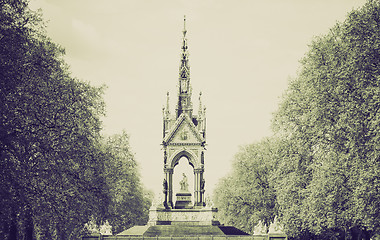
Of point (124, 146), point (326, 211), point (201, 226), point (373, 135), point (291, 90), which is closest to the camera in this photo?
point (373, 135)

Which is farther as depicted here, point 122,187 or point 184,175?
point 122,187

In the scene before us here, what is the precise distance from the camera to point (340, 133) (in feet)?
112

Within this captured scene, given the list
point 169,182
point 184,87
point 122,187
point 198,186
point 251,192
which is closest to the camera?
point 198,186

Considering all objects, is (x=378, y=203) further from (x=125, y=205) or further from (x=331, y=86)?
(x=125, y=205)

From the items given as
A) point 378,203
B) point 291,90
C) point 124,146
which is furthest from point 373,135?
point 124,146

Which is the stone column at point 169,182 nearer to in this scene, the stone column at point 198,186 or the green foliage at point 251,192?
the stone column at point 198,186

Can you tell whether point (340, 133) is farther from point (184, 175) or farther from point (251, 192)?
point (251, 192)

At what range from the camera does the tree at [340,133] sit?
106 feet

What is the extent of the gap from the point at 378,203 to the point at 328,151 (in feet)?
17.1

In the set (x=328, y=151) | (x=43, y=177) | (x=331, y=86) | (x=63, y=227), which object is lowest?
(x=63, y=227)

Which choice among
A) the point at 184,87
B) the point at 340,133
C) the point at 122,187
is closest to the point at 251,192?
the point at 122,187

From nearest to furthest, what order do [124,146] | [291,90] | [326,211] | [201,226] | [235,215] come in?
1. [326,211]
2. [291,90]
3. [201,226]
4. [124,146]
5. [235,215]

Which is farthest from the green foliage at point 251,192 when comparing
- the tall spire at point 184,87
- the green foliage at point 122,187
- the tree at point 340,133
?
the tree at point 340,133

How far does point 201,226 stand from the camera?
48.2 m
